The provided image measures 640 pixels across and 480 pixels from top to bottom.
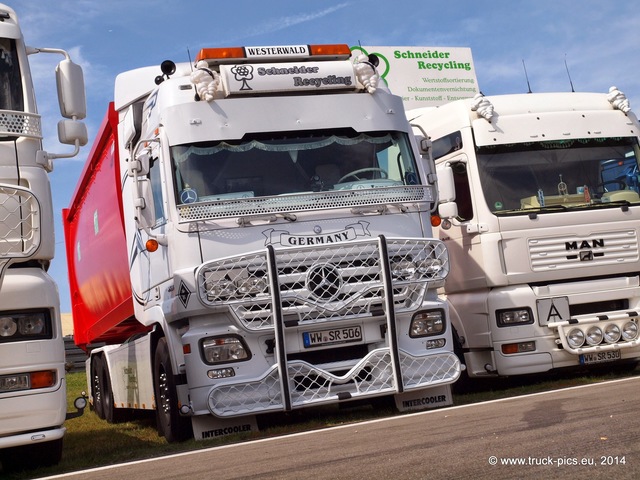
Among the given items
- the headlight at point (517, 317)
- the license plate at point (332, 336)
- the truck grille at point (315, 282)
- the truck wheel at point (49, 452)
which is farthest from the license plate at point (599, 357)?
the truck wheel at point (49, 452)

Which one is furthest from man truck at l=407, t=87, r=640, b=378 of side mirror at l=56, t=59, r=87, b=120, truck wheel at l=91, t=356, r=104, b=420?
truck wheel at l=91, t=356, r=104, b=420

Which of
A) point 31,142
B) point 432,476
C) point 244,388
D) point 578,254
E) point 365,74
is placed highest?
point 365,74

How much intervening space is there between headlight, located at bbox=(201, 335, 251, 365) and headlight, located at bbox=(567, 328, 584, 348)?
4.09 meters

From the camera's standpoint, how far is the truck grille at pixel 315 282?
905 cm

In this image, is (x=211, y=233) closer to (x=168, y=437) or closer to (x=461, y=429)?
(x=168, y=437)

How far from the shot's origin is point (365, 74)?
10305 millimetres

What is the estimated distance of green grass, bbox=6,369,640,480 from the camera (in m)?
8.67

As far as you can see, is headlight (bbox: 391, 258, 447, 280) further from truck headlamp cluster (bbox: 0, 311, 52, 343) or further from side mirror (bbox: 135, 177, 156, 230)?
truck headlamp cluster (bbox: 0, 311, 52, 343)

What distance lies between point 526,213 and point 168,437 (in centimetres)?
470

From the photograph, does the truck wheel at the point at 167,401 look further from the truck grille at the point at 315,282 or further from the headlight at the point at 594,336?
the headlight at the point at 594,336

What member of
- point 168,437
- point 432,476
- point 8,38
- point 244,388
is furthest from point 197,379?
point 432,476

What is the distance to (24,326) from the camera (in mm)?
7590

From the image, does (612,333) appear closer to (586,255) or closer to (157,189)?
(586,255)

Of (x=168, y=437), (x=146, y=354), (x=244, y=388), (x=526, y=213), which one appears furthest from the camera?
(x=526, y=213)
